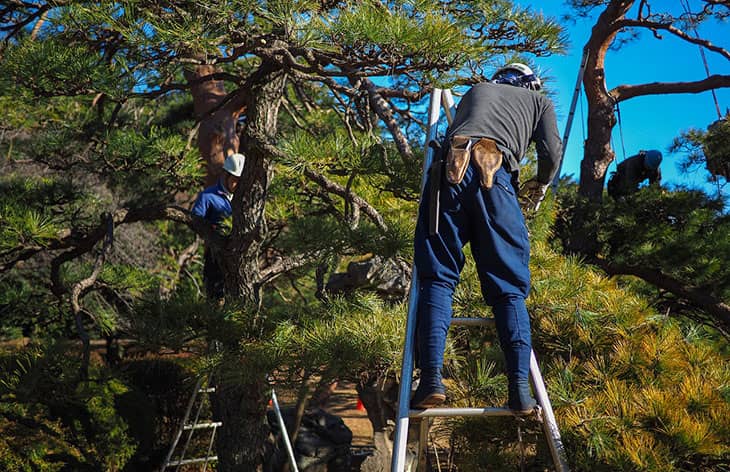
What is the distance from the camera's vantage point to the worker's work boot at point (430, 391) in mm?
1705

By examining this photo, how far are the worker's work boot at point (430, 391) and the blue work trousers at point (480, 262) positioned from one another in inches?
0.9

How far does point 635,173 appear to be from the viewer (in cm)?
543

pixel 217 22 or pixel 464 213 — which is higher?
pixel 217 22

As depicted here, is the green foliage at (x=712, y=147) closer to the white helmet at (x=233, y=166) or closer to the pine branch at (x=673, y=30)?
the pine branch at (x=673, y=30)

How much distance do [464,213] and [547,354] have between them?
0.73m

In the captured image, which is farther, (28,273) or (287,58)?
(28,273)

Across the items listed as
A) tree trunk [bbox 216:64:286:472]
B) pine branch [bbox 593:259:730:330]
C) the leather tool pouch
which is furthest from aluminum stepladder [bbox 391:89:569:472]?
pine branch [bbox 593:259:730:330]

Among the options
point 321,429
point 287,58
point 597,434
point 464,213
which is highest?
point 287,58

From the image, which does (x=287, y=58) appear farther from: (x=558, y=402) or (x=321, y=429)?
(x=321, y=429)

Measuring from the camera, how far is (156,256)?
809cm

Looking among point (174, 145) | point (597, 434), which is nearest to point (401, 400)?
point (597, 434)

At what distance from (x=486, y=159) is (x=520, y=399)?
2.22 ft

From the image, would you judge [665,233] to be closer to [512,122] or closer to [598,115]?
[598,115]

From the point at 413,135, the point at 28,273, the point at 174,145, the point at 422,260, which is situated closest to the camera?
the point at 422,260
